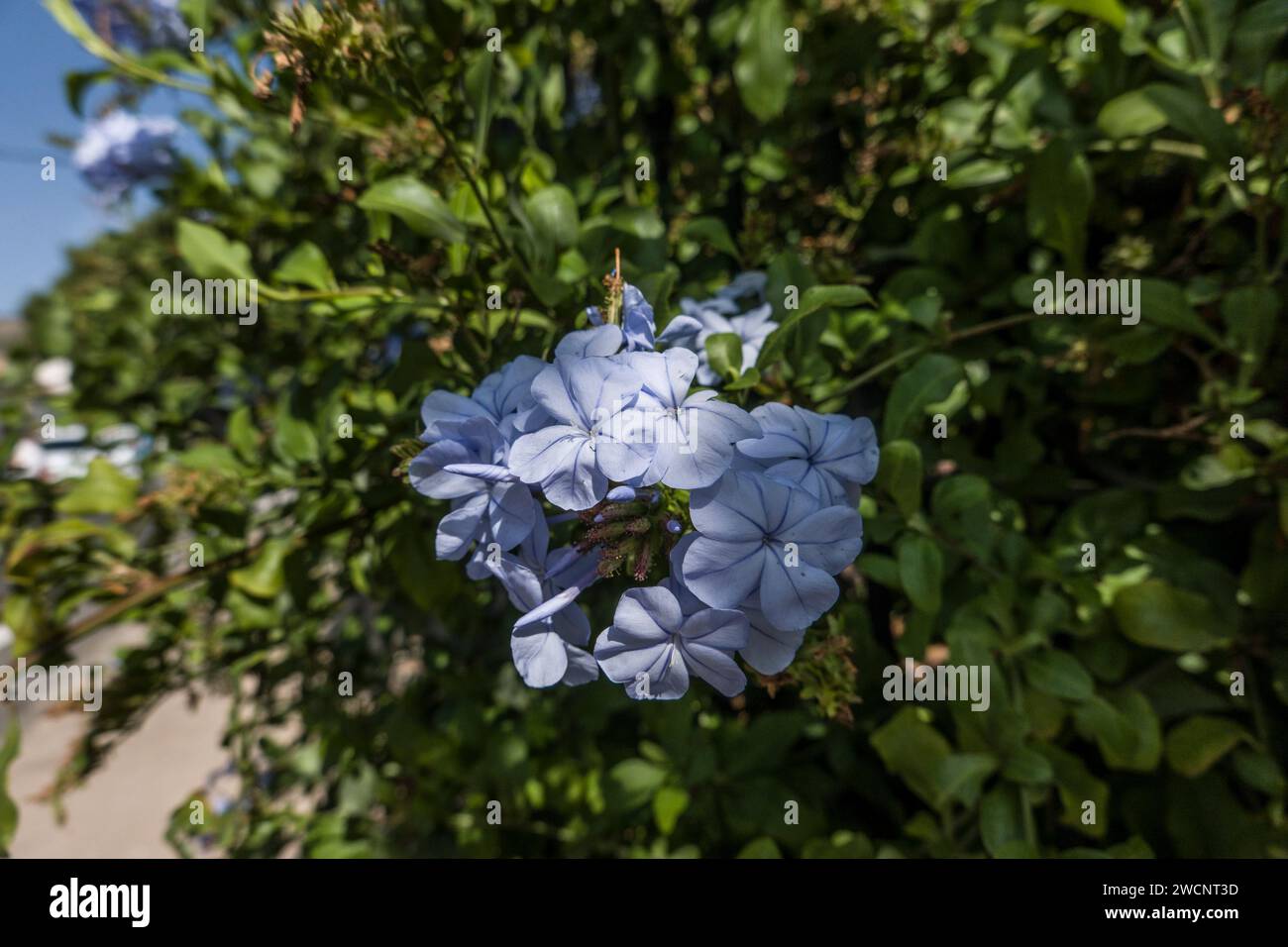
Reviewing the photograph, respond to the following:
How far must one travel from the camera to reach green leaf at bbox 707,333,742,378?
66 cm

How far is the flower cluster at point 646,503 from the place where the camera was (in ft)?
1.74

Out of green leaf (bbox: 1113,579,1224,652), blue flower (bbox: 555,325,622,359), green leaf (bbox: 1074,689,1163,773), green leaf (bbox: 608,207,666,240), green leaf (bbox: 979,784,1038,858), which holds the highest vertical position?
green leaf (bbox: 608,207,666,240)

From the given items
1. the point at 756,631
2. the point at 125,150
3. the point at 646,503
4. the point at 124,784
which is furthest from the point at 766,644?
the point at 124,784

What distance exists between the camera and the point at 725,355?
0.67 m

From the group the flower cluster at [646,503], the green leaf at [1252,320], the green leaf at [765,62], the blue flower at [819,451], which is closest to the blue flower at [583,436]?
the flower cluster at [646,503]

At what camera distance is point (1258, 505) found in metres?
0.99

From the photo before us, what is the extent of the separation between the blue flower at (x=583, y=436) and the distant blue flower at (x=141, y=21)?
1641 mm

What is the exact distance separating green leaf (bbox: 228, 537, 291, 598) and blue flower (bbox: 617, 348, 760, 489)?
725 millimetres

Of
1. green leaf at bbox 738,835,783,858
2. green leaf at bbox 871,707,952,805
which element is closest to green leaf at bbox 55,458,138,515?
green leaf at bbox 738,835,783,858

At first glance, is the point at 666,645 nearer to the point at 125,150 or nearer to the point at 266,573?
the point at 266,573

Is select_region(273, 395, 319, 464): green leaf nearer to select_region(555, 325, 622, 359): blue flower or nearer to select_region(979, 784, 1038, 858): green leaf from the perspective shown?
select_region(555, 325, 622, 359): blue flower
